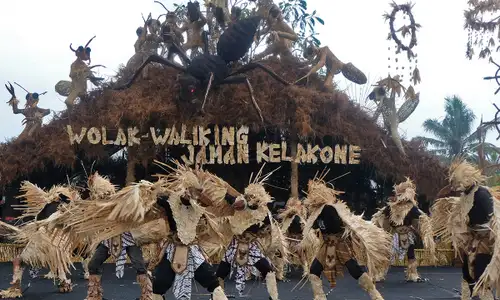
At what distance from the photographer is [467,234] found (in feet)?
20.1

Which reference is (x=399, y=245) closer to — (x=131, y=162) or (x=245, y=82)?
(x=245, y=82)

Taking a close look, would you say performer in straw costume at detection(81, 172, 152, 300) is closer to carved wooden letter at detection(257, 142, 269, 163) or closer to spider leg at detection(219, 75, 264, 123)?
spider leg at detection(219, 75, 264, 123)

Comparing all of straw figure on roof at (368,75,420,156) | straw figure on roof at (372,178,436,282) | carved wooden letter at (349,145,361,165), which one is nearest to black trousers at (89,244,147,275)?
straw figure on roof at (372,178,436,282)

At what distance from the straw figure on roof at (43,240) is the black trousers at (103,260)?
1.19 feet

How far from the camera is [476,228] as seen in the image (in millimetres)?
5984

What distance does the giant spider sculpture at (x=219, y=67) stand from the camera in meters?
10.4

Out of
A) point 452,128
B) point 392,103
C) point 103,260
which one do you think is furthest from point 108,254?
point 452,128

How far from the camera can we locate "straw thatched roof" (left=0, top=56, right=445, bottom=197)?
38.0ft

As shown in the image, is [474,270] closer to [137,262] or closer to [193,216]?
[193,216]

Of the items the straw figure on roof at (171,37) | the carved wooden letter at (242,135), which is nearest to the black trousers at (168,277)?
the carved wooden letter at (242,135)

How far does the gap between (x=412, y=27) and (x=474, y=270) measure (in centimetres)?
811

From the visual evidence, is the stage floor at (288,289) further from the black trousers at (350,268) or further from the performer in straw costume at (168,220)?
the performer in straw costume at (168,220)

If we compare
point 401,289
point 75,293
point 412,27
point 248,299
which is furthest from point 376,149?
point 75,293

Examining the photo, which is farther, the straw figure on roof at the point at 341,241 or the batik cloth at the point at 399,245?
the batik cloth at the point at 399,245
